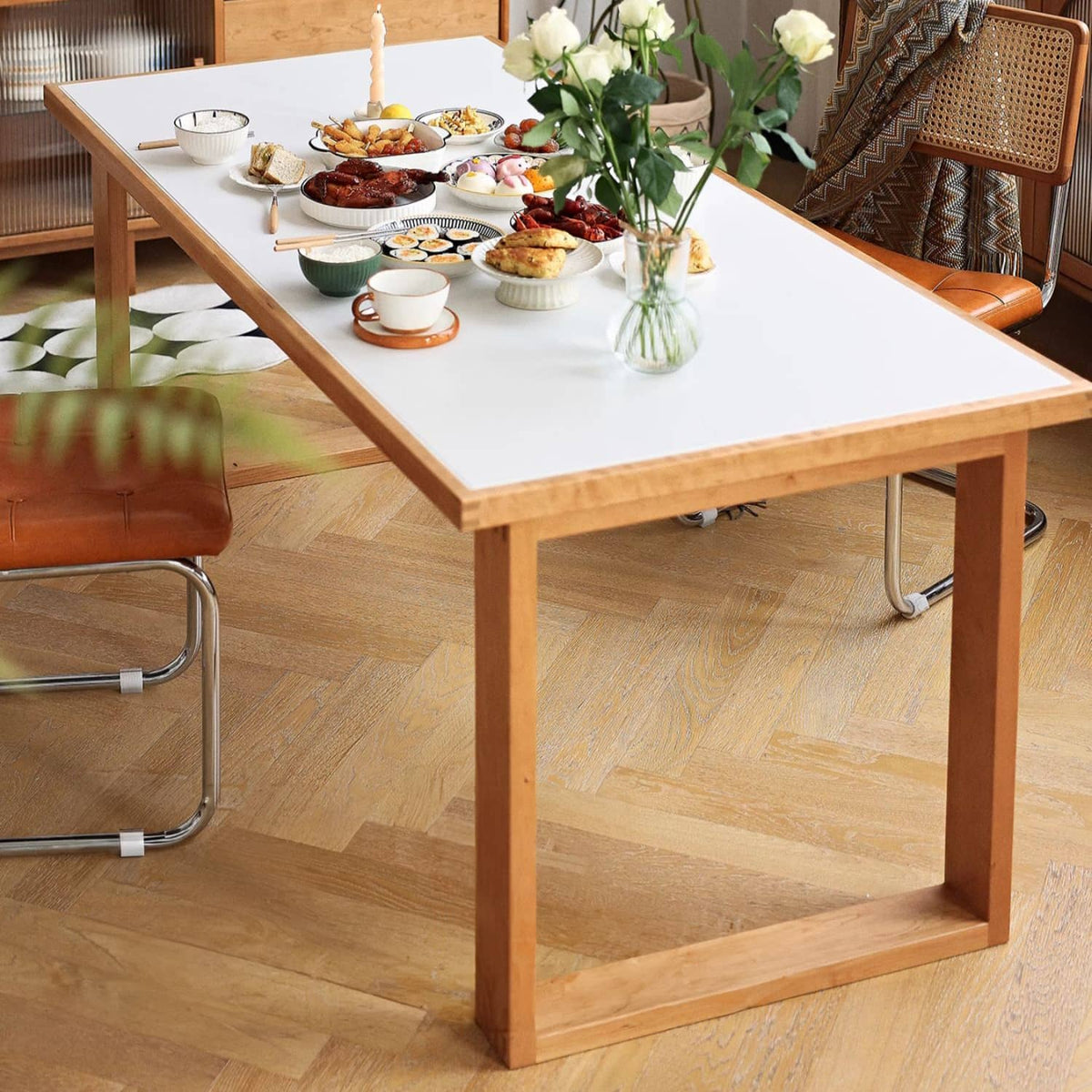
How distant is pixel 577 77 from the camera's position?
5.78 ft

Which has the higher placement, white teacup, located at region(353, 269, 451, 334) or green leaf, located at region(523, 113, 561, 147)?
green leaf, located at region(523, 113, 561, 147)

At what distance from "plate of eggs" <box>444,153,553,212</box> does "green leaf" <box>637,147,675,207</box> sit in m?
0.57

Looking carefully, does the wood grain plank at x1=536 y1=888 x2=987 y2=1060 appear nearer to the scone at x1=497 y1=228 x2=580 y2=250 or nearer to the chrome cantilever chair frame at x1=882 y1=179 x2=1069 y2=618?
the chrome cantilever chair frame at x1=882 y1=179 x2=1069 y2=618

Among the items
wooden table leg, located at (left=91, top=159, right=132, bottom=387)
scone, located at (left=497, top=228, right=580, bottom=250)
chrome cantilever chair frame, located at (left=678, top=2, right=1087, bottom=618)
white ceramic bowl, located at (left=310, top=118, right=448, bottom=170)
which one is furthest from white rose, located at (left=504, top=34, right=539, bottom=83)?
wooden table leg, located at (left=91, top=159, right=132, bottom=387)

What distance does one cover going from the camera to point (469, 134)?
8.60ft

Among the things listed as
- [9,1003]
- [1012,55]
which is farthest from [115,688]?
[1012,55]

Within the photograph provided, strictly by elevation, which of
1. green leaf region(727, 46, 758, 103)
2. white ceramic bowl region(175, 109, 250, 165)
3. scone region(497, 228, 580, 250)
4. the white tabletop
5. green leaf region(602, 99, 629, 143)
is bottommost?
the white tabletop

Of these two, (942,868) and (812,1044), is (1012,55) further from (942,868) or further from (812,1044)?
(812,1044)

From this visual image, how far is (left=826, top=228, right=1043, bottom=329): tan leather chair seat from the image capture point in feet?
8.81

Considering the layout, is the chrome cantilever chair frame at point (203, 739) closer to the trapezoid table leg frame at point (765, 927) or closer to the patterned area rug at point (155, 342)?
the trapezoid table leg frame at point (765, 927)

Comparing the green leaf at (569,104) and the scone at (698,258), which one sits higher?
the green leaf at (569,104)

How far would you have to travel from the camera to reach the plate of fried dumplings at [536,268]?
2.01m

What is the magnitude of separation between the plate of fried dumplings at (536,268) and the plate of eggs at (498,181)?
11.0 inches

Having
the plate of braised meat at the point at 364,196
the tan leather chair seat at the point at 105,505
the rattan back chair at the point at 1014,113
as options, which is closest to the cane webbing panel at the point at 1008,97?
the rattan back chair at the point at 1014,113
